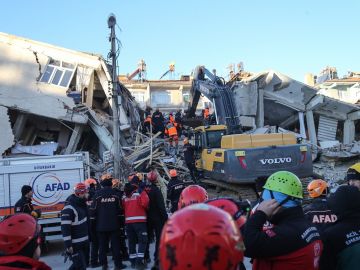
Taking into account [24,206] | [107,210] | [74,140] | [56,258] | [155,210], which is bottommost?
[56,258]

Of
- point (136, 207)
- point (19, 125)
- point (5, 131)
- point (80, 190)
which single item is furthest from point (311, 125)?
point (80, 190)

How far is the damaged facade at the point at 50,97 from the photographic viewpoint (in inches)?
827

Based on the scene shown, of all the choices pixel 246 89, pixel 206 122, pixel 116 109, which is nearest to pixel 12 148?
pixel 116 109

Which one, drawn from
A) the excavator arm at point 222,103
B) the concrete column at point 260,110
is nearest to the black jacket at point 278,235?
the excavator arm at point 222,103

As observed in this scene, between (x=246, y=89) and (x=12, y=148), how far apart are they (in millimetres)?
12821

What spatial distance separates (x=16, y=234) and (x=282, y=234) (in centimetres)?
175

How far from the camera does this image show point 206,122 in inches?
843

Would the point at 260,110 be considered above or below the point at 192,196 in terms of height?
above

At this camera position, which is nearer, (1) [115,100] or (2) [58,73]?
(1) [115,100]

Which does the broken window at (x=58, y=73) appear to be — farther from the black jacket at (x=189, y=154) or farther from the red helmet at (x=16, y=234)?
the red helmet at (x=16, y=234)

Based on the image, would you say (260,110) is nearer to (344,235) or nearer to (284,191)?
(344,235)

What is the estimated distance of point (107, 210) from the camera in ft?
28.9

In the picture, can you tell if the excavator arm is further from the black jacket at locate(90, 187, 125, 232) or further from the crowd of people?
the crowd of people

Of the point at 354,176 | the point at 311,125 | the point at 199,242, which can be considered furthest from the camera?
the point at 311,125
